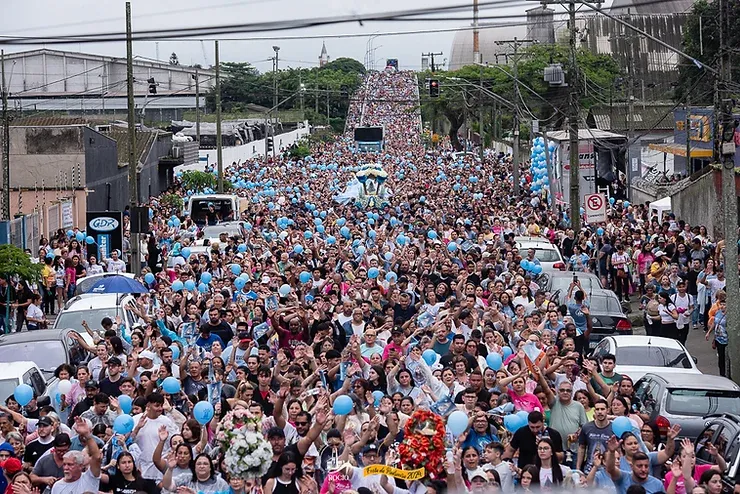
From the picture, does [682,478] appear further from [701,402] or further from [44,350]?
[44,350]

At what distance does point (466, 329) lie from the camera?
1691cm

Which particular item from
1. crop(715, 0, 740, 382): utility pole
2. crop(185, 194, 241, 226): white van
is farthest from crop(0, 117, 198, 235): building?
crop(715, 0, 740, 382): utility pole

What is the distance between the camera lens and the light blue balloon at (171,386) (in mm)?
13062

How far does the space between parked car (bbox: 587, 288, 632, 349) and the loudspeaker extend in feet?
35.3

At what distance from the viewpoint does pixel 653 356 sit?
58.0 feet

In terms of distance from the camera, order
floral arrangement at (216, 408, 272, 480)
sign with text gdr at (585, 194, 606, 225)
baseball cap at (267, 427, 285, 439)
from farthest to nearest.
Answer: sign with text gdr at (585, 194, 606, 225) → baseball cap at (267, 427, 285, 439) → floral arrangement at (216, 408, 272, 480)

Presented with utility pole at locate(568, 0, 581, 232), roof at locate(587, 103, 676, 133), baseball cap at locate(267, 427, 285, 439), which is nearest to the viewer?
baseball cap at locate(267, 427, 285, 439)

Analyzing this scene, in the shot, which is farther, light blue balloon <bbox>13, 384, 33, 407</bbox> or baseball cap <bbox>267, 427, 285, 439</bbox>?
light blue balloon <bbox>13, 384, 33, 407</bbox>

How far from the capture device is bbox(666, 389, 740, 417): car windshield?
14.5 m

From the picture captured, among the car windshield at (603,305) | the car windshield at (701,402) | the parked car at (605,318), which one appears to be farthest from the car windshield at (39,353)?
the car windshield at (603,305)

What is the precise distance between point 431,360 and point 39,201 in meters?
28.5

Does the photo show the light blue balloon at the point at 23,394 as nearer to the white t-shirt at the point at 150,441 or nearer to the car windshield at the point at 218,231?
the white t-shirt at the point at 150,441

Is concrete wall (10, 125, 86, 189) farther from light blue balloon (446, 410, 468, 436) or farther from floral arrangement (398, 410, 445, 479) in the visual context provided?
floral arrangement (398, 410, 445, 479)

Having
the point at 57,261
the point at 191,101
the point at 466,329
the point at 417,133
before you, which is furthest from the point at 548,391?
the point at 417,133
